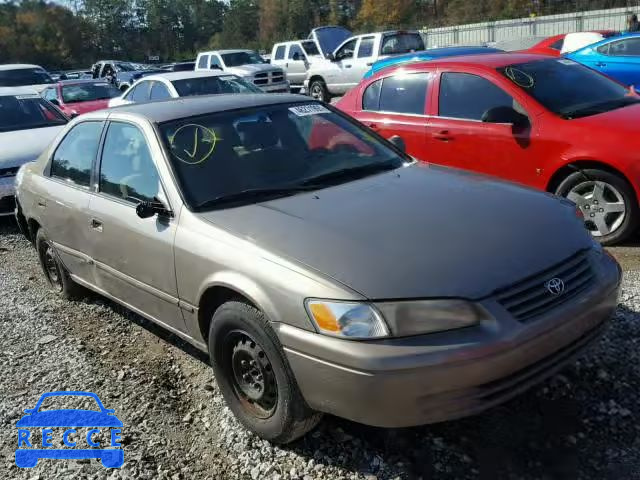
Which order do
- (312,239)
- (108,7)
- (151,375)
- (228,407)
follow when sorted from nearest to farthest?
(312,239) → (228,407) → (151,375) → (108,7)

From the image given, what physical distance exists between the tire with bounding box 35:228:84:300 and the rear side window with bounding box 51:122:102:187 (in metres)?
0.64

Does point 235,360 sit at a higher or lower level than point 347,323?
lower

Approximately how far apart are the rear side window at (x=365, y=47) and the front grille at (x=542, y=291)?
15.1 meters

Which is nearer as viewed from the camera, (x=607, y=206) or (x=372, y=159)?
(x=372, y=159)

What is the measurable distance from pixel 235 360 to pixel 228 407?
358 millimetres

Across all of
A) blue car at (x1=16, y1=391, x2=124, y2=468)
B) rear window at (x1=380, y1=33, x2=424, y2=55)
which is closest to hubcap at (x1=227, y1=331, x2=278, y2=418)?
blue car at (x1=16, y1=391, x2=124, y2=468)

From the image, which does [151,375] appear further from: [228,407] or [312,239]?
[312,239]

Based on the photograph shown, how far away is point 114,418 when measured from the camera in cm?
351

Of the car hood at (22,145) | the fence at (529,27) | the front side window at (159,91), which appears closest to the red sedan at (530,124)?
the car hood at (22,145)

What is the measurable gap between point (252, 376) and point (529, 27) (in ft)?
113

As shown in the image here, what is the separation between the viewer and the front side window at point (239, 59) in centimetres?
1972

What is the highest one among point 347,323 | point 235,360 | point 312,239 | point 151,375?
point 312,239

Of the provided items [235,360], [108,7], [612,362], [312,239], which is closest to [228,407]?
[235,360]

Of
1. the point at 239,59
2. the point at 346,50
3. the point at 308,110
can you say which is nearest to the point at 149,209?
the point at 308,110
